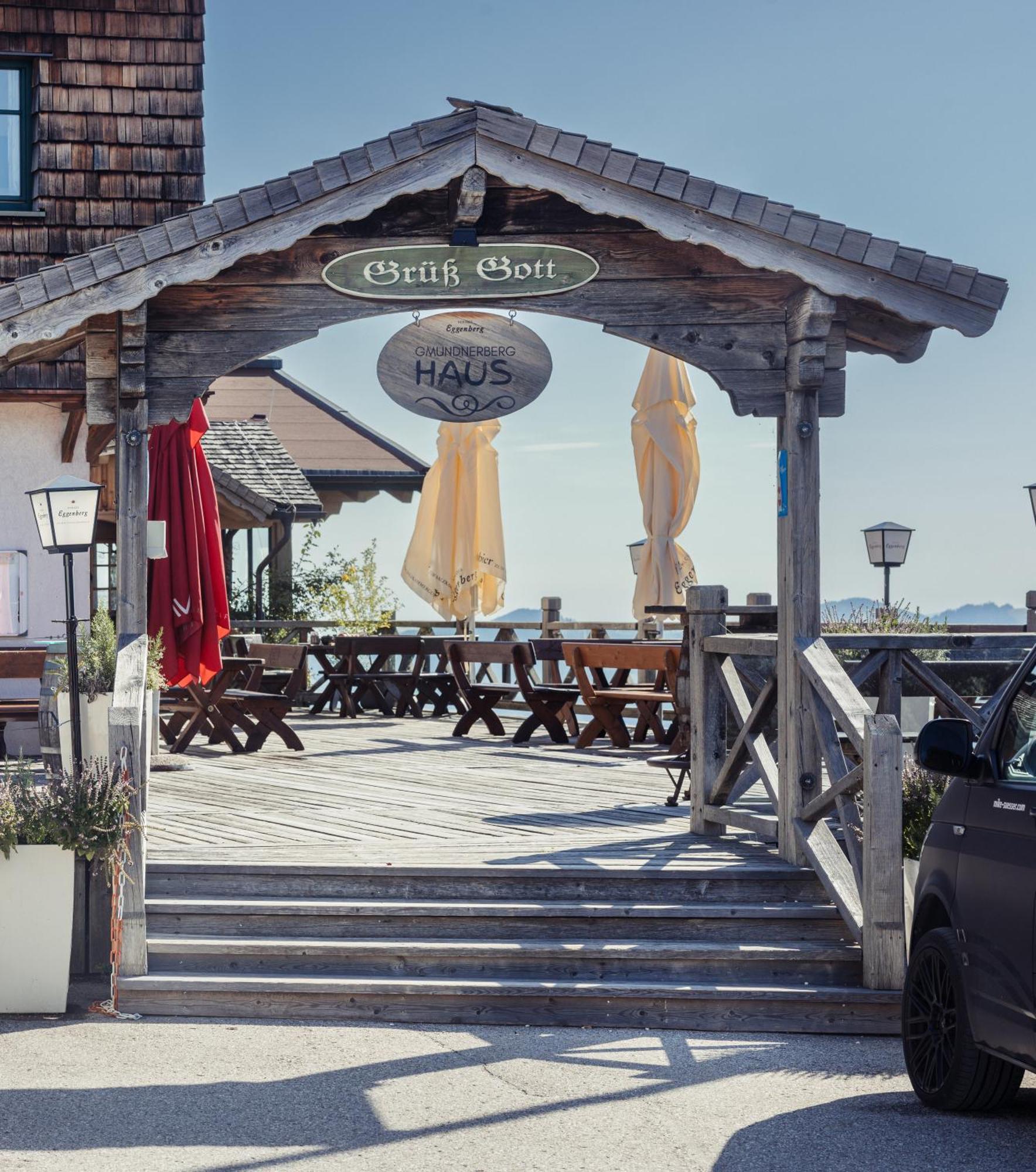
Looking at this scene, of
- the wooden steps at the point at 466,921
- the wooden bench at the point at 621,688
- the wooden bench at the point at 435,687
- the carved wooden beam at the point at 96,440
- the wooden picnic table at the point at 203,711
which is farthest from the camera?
the wooden bench at the point at 435,687

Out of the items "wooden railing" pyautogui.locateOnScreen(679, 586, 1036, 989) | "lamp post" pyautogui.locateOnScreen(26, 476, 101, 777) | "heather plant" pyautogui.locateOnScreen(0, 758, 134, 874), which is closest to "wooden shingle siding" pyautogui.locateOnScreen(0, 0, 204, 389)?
"lamp post" pyautogui.locateOnScreen(26, 476, 101, 777)

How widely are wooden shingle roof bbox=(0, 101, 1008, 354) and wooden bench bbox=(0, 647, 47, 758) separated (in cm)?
466

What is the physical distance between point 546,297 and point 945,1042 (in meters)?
4.06

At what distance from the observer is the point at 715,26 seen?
1888 centimetres

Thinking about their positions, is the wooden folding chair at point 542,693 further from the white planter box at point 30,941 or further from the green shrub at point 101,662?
the white planter box at point 30,941

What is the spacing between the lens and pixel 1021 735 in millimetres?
5066

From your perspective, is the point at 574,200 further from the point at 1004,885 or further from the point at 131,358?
the point at 1004,885

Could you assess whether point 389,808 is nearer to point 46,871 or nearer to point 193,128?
point 46,871

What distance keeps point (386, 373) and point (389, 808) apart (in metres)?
2.57

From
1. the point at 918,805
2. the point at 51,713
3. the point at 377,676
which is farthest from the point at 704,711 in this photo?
the point at 377,676

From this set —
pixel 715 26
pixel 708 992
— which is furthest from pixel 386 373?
pixel 715 26

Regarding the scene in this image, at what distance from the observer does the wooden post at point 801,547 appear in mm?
7633

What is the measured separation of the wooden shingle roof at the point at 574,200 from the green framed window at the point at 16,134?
24.5 ft

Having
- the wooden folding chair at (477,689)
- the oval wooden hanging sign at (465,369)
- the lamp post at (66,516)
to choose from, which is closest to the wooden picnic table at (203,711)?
the wooden folding chair at (477,689)
